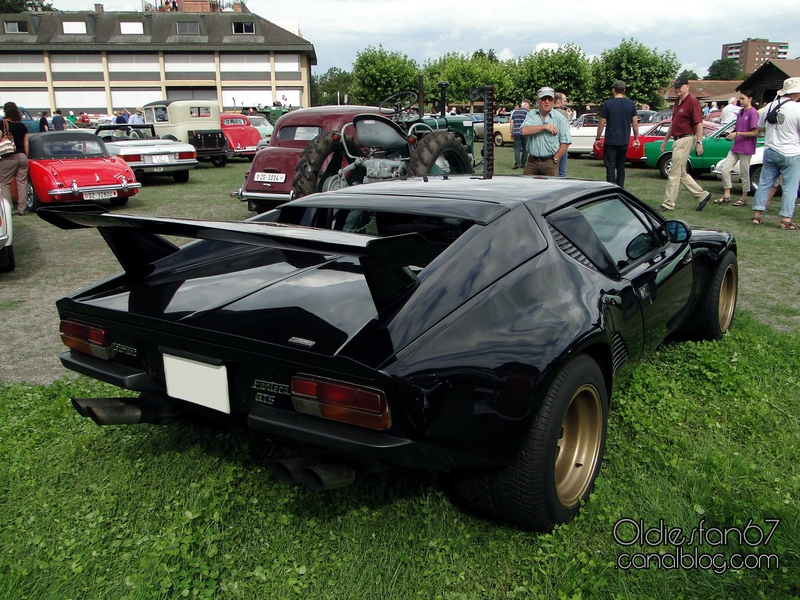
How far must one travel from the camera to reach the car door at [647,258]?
293 centimetres

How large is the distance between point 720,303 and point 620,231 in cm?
152

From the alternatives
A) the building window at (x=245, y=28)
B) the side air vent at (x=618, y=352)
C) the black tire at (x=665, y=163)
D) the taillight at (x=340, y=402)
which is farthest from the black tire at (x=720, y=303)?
Answer: the building window at (x=245, y=28)

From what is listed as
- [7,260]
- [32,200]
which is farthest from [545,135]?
[32,200]

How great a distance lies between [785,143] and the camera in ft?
25.4

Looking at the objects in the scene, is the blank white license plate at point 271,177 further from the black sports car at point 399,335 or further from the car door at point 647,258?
the car door at point 647,258

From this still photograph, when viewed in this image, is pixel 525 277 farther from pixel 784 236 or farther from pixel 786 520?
pixel 784 236

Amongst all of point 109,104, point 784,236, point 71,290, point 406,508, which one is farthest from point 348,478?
point 109,104

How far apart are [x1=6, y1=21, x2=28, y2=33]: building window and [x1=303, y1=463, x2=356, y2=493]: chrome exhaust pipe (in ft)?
203

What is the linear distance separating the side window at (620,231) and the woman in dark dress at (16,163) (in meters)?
9.12

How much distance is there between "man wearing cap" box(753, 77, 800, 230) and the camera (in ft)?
25.0

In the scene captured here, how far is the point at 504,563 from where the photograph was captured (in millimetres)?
2184

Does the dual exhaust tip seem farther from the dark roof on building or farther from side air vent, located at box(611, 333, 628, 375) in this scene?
the dark roof on building

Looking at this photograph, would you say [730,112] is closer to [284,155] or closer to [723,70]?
[284,155]

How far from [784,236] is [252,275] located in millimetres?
7676
